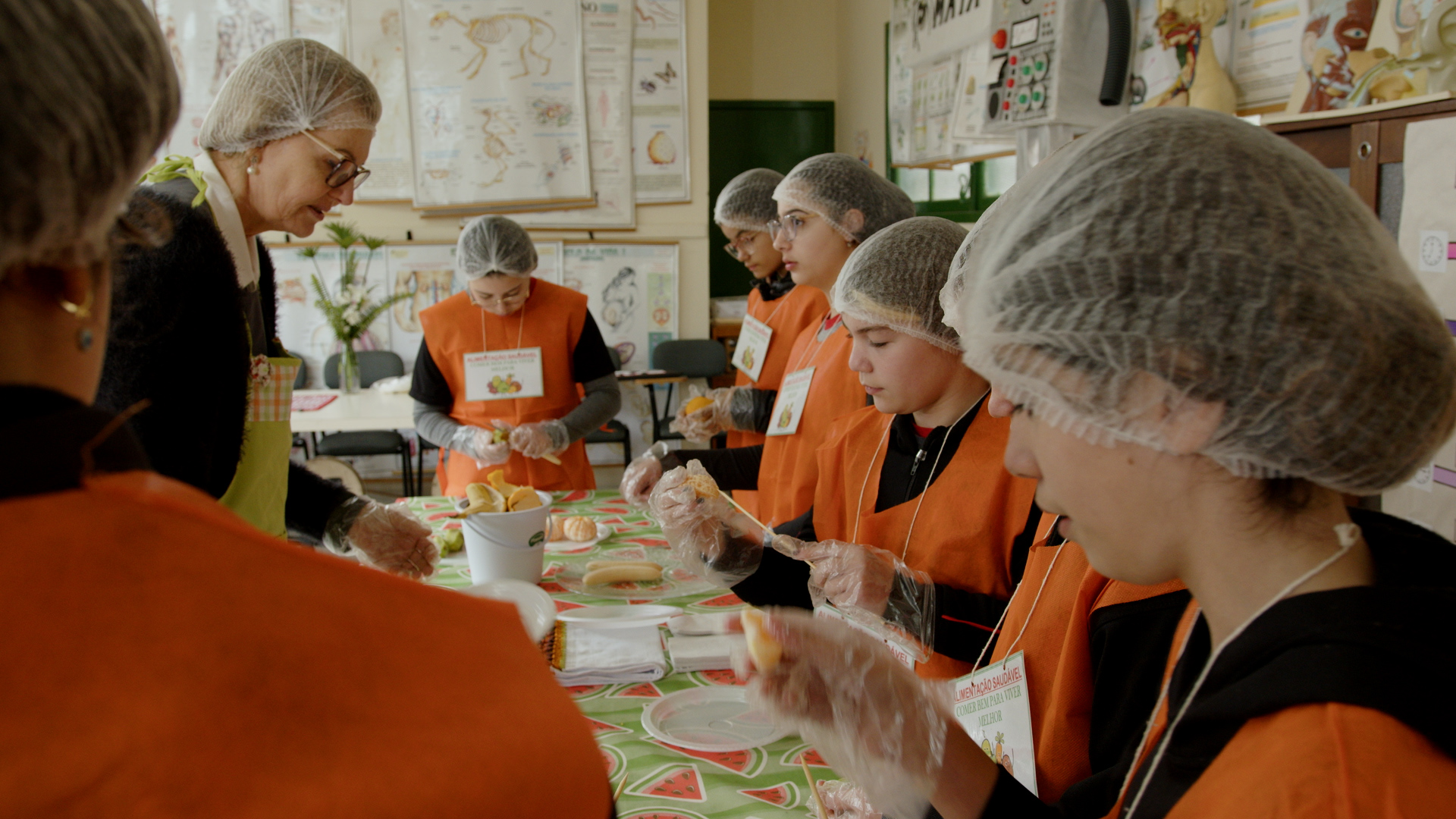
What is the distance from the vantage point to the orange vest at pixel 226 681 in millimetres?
423

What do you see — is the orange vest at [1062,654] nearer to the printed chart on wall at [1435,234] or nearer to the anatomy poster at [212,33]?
the printed chart on wall at [1435,234]

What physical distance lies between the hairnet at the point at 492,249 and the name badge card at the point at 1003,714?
8.15 feet

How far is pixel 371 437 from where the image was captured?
5.75 meters

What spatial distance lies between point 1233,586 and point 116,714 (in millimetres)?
874

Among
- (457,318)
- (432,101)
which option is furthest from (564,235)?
(457,318)

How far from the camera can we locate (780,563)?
1972 mm

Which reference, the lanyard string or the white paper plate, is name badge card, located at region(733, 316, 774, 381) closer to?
the white paper plate

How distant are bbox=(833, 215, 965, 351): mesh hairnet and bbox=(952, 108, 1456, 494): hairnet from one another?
36.8 inches

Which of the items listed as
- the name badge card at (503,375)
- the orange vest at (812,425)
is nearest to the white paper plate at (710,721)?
the orange vest at (812,425)

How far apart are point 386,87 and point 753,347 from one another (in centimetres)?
401

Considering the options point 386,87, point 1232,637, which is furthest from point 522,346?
point 386,87

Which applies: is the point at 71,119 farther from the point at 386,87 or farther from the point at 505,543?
the point at 386,87

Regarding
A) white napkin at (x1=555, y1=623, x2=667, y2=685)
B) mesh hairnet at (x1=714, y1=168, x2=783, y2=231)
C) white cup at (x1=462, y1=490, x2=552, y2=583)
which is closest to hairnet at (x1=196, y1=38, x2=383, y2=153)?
white cup at (x1=462, y1=490, x2=552, y2=583)

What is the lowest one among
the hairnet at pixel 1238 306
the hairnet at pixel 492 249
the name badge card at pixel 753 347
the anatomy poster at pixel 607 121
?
the name badge card at pixel 753 347
